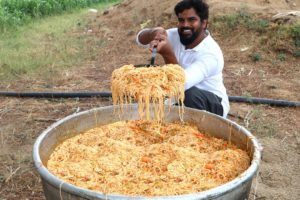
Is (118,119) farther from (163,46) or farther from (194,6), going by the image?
(194,6)

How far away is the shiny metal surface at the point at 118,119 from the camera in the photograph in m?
2.03

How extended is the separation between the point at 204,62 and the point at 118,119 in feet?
3.02

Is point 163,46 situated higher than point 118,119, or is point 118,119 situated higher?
point 163,46

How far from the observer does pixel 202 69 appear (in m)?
3.49

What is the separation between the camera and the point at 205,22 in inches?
154

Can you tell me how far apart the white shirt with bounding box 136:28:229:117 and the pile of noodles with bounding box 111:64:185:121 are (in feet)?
1.13

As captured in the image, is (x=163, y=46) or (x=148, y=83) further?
(x=163, y=46)

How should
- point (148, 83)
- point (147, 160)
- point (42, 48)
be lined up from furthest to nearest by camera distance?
1. point (42, 48)
2. point (148, 83)
3. point (147, 160)

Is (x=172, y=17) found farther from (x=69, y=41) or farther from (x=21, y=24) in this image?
(x=21, y=24)

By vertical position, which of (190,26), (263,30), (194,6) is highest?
(194,6)

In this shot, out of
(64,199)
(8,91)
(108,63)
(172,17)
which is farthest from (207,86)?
(172,17)

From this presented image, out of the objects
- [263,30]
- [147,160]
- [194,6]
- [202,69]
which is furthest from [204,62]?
[263,30]

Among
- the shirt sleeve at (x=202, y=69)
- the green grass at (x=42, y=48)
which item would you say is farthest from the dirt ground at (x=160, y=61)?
the shirt sleeve at (x=202, y=69)

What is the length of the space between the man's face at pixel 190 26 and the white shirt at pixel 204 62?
0.31 feet
